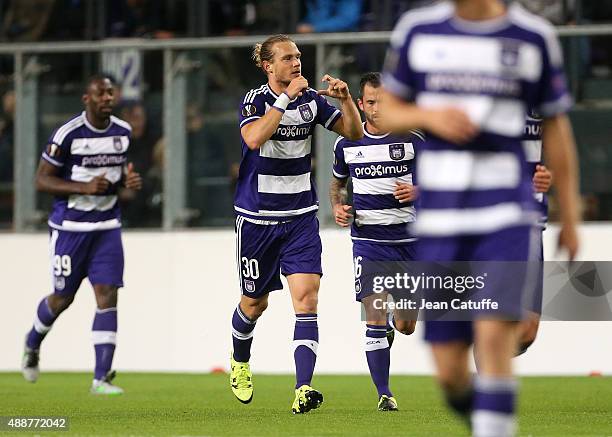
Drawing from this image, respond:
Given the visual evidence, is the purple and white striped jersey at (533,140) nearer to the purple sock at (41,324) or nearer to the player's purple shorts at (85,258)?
the player's purple shorts at (85,258)

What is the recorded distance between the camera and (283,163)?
9992 millimetres

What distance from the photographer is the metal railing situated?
15211 millimetres

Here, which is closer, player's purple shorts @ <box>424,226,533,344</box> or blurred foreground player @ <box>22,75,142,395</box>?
player's purple shorts @ <box>424,226,533,344</box>

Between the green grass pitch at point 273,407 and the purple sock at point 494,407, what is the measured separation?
273 centimetres

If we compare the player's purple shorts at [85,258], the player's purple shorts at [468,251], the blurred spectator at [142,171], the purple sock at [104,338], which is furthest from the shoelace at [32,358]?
the player's purple shorts at [468,251]

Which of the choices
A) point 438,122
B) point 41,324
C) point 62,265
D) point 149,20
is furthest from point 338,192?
point 149,20

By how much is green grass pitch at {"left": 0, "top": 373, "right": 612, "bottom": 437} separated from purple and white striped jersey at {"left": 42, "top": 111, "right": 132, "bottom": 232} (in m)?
1.42

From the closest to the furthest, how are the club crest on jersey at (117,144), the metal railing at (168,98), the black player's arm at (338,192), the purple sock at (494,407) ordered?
1. the purple sock at (494,407)
2. the black player's arm at (338,192)
3. the club crest on jersey at (117,144)
4. the metal railing at (168,98)

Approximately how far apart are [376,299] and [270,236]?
935mm

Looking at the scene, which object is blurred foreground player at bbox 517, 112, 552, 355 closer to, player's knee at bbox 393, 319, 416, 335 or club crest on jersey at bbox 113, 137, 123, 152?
player's knee at bbox 393, 319, 416, 335

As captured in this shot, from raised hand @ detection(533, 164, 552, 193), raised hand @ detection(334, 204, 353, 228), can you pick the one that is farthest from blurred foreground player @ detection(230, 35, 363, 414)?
raised hand @ detection(533, 164, 552, 193)

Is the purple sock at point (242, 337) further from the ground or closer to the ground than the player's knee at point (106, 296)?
further from the ground

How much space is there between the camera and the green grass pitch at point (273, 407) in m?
8.80

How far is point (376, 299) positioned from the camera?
10.5 meters
